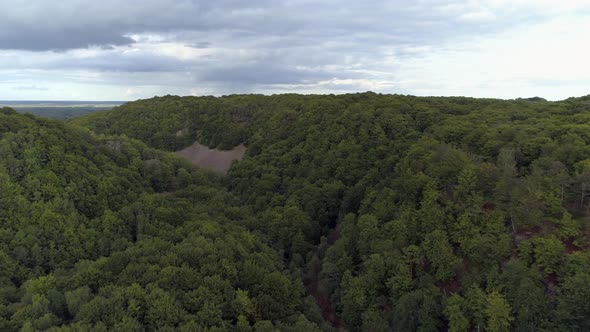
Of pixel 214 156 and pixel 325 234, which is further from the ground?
pixel 214 156

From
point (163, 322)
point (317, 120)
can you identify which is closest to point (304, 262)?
point (163, 322)

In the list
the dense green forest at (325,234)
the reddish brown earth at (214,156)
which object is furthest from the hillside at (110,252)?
the reddish brown earth at (214,156)

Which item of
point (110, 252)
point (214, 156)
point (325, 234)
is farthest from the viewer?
point (214, 156)

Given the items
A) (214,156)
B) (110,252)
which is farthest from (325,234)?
(214,156)

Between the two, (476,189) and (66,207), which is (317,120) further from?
(66,207)

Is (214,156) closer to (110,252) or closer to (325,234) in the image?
(325,234)

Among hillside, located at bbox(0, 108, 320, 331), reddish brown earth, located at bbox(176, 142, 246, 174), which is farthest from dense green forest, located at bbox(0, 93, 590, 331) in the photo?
reddish brown earth, located at bbox(176, 142, 246, 174)
